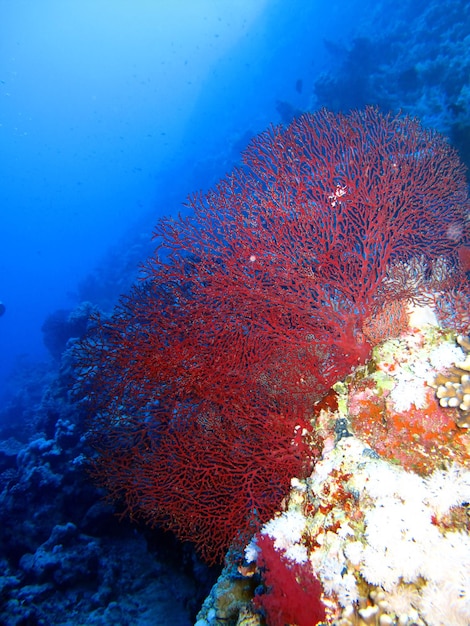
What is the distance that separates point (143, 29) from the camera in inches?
5153

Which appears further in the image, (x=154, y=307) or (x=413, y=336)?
(x=154, y=307)

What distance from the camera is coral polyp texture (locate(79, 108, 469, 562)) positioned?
11.8 ft

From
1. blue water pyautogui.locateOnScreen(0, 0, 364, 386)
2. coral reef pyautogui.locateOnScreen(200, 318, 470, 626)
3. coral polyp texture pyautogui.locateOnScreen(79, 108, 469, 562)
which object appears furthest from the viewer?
blue water pyautogui.locateOnScreen(0, 0, 364, 386)

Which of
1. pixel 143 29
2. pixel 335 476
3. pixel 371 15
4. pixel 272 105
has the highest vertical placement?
pixel 143 29

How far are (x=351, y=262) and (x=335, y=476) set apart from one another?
8.04ft

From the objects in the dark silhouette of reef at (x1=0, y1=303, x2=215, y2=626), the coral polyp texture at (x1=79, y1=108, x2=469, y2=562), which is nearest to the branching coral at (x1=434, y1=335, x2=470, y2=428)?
the coral polyp texture at (x1=79, y1=108, x2=469, y2=562)

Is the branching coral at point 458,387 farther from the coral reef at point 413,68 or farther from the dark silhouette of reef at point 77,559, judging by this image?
the coral reef at point 413,68

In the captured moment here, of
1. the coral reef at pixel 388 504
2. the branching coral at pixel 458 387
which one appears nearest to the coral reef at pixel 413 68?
the branching coral at pixel 458 387

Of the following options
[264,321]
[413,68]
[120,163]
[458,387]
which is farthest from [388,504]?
[120,163]

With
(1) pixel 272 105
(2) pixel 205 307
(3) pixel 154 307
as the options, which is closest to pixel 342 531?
(2) pixel 205 307

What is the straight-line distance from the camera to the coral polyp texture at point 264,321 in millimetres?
3590

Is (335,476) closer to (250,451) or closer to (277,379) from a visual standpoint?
(250,451)

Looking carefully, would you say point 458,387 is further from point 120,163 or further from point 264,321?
point 120,163

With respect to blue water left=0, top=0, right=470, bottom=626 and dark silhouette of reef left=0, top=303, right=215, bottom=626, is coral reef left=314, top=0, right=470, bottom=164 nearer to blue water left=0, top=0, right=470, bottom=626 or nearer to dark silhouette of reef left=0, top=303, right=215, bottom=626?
blue water left=0, top=0, right=470, bottom=626
